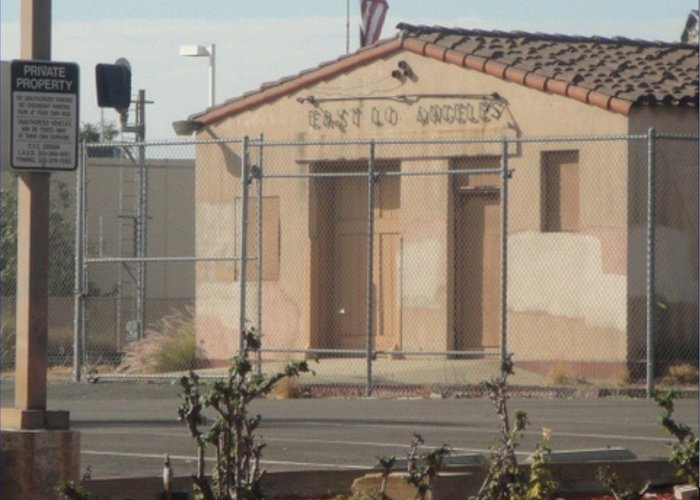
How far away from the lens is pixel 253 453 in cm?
705

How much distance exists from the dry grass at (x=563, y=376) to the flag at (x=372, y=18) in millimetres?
11185

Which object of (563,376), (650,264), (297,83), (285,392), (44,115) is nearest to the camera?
(44,115)

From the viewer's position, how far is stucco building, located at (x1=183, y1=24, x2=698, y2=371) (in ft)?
63.3

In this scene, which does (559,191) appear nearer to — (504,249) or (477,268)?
(477,268)

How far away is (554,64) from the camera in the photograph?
2083 cm

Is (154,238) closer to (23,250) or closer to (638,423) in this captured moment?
(638,423)

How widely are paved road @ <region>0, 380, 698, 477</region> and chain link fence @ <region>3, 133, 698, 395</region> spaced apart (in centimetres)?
124

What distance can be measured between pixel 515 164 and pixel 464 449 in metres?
8.85

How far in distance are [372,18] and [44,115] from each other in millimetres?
21864

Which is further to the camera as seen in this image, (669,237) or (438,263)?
(438,263)

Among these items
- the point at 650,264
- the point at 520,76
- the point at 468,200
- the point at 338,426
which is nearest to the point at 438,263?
the point at 468,200

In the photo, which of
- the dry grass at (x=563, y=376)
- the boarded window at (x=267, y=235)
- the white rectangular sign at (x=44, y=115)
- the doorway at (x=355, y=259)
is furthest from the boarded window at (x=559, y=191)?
the white rectangular sign at (x=44, y=115)

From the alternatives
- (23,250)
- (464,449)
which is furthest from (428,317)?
(23,250)

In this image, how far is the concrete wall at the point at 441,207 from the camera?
63.2 ft
